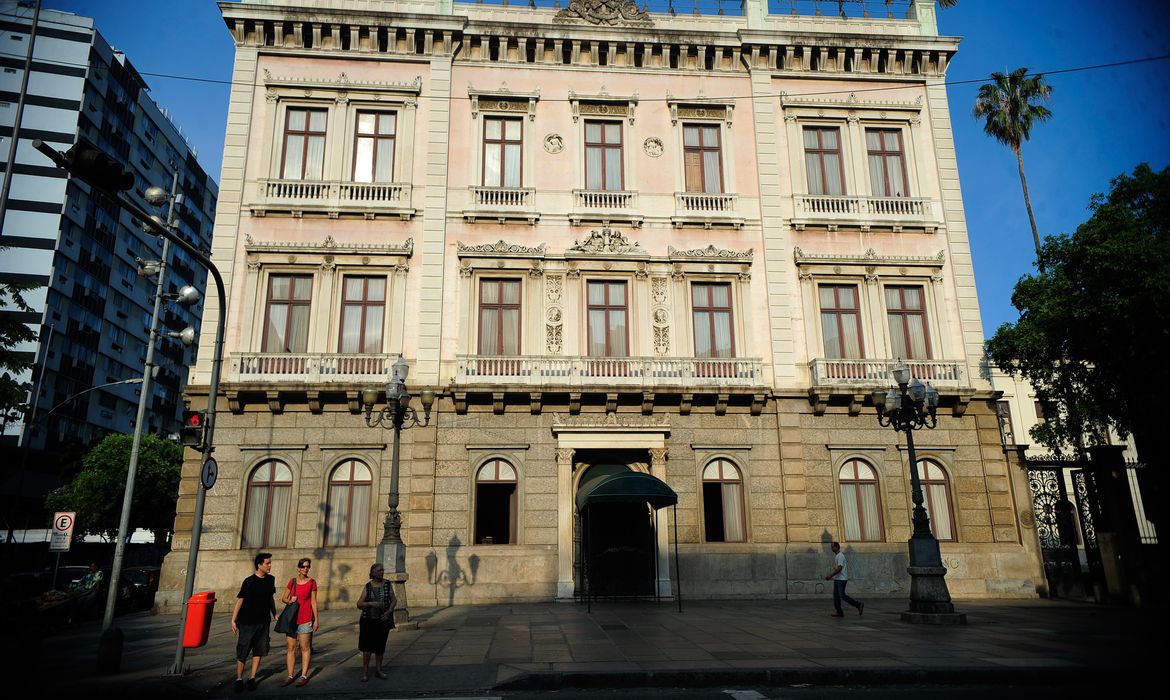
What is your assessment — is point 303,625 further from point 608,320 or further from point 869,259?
point 869,259

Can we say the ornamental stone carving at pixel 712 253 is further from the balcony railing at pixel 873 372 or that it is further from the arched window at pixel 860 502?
the arched window at pixel 860 502

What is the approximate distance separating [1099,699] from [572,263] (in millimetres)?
16900

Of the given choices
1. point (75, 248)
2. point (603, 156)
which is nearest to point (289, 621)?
point (603, 156)

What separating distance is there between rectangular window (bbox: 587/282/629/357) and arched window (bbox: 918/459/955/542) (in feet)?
34.2

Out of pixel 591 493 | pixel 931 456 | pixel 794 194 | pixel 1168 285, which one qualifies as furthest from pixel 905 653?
pixel 794 194

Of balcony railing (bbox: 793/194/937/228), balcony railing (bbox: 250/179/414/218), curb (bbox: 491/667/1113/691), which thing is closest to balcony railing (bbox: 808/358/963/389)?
balcony railing (bbox: 793/194/937/228)

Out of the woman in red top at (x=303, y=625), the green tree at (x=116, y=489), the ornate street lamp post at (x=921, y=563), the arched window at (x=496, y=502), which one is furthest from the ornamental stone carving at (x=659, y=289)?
the green tree at (x=116, y=489)

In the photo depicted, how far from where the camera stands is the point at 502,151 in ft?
76.6

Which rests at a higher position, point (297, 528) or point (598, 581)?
point (297, 528)

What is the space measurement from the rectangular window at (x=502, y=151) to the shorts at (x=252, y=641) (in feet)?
53.4

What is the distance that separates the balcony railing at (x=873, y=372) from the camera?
2147 cm

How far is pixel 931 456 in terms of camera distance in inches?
848

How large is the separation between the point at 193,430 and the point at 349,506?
845 cm

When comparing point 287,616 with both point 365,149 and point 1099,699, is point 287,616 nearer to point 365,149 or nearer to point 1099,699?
point 1099,699
